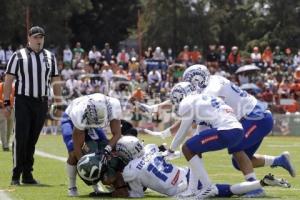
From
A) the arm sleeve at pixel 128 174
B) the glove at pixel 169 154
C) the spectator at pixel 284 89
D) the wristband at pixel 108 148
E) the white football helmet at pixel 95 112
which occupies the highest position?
the white football helmet at pixel 95 112

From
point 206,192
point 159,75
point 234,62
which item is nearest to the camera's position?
point 206,192

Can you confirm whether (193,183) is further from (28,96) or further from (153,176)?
(28,96)

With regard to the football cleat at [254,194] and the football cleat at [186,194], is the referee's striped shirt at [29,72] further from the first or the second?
the football cleat at [254,194]

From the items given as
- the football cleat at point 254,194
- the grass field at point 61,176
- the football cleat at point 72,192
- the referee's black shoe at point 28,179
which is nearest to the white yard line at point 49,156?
the grass field at point 61,176

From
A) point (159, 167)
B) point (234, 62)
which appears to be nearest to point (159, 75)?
point (234, 62)

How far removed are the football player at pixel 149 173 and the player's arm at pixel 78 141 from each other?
1.24 ft

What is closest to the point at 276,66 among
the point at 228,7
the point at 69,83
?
the point at 69,83

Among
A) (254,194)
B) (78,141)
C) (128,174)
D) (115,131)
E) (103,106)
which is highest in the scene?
(103,106)

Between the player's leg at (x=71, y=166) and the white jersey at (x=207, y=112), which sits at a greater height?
the white jersey at (x=207, y=112)

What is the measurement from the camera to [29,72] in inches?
376

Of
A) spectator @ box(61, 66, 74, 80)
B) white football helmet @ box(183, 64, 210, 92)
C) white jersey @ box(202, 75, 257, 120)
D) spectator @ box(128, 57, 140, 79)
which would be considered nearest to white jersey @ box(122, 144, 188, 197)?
white football helmet @ box(183, 64, 210, 92)

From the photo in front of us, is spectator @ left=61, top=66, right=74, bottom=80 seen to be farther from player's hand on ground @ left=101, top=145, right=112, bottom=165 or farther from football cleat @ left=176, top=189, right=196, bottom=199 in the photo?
football cleat @ left=176, top=189, right=196, bottom=199

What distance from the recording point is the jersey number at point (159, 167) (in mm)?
8234

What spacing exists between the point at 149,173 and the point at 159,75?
20401 millimetres
